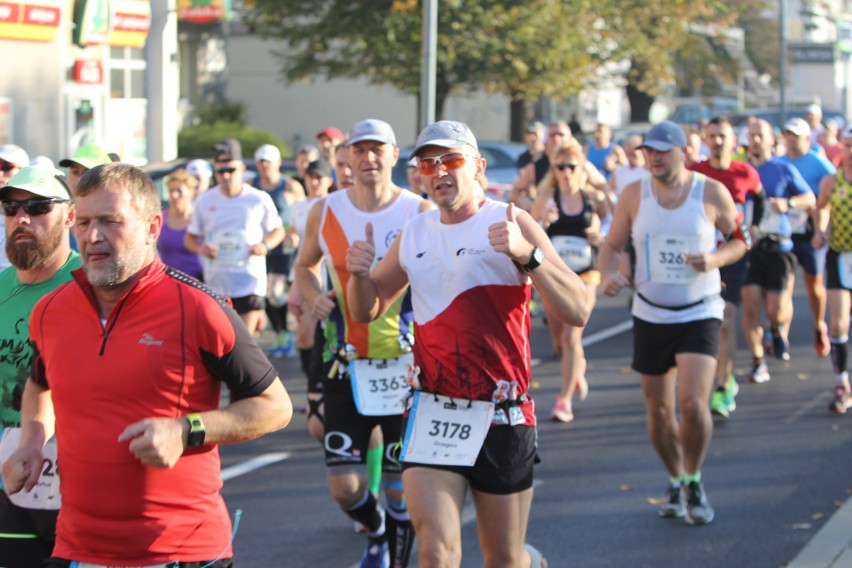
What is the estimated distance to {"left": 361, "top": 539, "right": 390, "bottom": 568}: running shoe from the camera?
251 inches

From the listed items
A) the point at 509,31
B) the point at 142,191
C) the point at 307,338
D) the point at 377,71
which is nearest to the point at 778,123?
the point at 509,31

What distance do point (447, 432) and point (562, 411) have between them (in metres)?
5.24

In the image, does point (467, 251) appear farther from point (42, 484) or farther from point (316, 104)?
point (316, 104)

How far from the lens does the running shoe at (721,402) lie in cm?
1023

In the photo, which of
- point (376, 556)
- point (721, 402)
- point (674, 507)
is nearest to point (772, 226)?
point (721, 402)

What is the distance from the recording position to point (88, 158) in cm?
636

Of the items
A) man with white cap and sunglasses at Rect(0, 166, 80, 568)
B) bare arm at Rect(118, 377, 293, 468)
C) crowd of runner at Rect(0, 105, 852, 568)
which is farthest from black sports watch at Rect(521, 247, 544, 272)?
man with white cap and sunglasses at Rect(0, 166, 80, 568)

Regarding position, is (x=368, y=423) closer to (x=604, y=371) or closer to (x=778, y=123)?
(x=604, y=371)

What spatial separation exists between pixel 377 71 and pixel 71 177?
2481 centimetres

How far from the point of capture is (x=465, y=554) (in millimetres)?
6938

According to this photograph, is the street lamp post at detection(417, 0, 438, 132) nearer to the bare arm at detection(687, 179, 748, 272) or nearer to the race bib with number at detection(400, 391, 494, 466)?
the bare arm at detection(687, 179, 748, 272)

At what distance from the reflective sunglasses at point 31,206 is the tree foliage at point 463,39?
24250 mm

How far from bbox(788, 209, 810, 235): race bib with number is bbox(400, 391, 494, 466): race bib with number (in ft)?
24.6

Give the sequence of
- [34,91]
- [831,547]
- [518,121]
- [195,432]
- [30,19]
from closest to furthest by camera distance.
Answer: [195,432]
[831,547]
[30,19]
[34,91]
[518,121]
